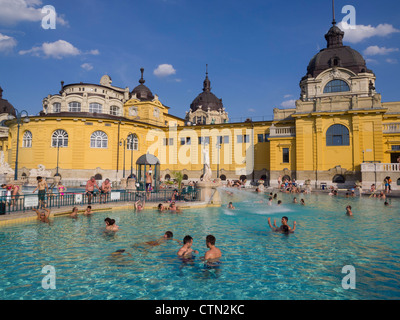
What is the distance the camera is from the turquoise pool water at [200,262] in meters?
5.32

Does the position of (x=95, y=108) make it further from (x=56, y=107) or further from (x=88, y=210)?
(x=88, y=210)

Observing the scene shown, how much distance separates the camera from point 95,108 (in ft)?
152

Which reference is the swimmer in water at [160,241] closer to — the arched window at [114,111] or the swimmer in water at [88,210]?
the swimmer in water at [88,210]

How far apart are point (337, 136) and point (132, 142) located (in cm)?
3203

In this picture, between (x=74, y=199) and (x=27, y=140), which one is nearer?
(x=74, y=199)

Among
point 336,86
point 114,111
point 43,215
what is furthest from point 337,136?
point 114,111

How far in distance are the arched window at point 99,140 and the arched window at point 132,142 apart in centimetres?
384

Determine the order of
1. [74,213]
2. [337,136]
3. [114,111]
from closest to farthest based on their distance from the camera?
1. [74,213]
2. [337,136]
3. [114,111]

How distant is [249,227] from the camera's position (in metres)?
11.3

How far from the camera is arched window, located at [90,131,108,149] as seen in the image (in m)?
40.8

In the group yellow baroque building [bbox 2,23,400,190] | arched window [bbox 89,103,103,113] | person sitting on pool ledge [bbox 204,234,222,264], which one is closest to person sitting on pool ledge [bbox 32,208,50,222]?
person sitting on pool ledge [bbox 204,234,222,264]

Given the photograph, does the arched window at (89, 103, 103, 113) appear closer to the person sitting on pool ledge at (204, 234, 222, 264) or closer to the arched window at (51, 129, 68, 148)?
the arched window at (51, 129, 68, 148)
